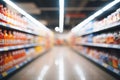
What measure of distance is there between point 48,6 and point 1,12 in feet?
22.5

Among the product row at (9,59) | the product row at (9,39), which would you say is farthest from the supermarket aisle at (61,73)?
the product row at (9,39)

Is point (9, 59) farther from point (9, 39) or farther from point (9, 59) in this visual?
point (9, 39)

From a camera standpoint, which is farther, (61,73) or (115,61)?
(61,73)

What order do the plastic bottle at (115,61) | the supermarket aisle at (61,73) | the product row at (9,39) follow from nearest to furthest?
the product row at (9,39), the plastic bottle at (115,61), the supermarket aisle at (61,73)

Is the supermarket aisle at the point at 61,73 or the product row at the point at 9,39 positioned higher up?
the product row at the point at 9,39

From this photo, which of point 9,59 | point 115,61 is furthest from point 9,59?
point 115,61

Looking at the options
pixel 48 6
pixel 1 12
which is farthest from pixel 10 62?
pixel 48 6

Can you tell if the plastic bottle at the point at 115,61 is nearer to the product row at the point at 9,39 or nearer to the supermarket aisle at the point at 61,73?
the supermarket aisle at the point at 61,73

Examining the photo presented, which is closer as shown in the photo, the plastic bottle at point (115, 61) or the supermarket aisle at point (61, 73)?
the plastic bottle at point (115, 61)

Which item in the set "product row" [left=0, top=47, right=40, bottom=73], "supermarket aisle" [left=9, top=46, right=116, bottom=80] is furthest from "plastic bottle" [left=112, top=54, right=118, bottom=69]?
"product row" [left=0, top=47, right=40, bottom=73]

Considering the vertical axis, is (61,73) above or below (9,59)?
below

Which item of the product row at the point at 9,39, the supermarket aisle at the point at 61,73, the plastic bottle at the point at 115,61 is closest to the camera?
the product row at the point at 9,39

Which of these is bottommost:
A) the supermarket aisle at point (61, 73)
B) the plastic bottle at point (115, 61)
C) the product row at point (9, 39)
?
the supermarket aisle at point (61, 73)

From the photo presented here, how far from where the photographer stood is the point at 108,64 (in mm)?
3684
